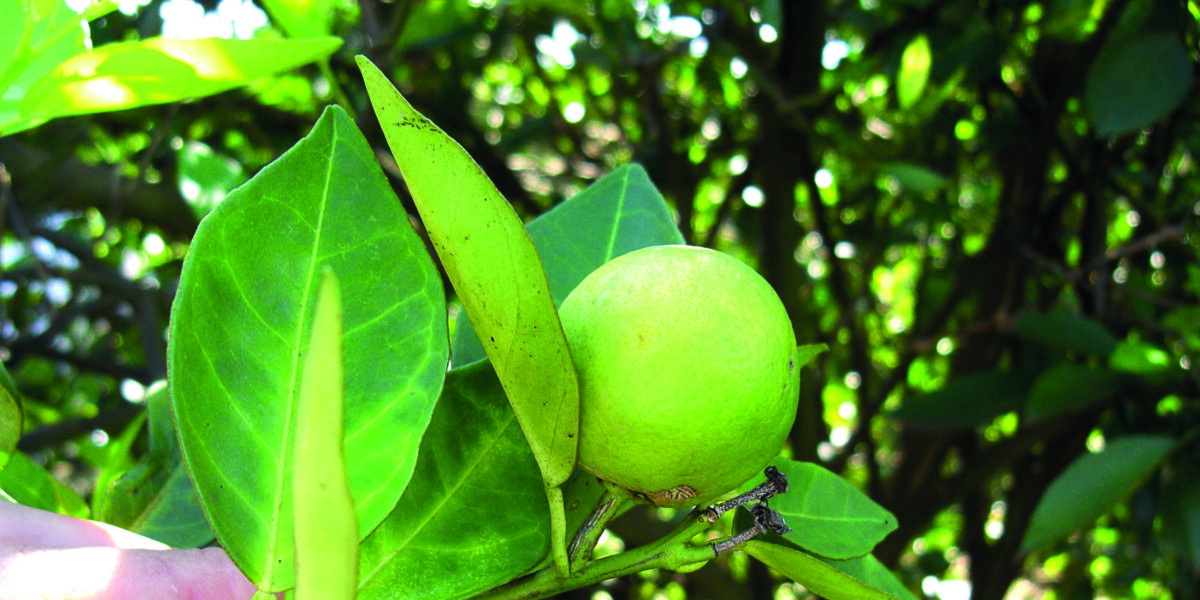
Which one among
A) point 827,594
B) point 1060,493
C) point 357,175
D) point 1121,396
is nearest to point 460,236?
point 357,175

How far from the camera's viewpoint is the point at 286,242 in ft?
1.40

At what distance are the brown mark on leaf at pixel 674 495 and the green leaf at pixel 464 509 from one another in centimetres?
6

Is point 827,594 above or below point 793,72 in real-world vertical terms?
above

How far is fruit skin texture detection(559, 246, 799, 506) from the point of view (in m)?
0.39

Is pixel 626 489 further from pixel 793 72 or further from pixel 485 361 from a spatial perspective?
pixel 793 72

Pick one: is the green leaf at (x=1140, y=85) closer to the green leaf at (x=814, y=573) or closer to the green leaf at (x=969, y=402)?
the green leaf at (x=969, y=402)

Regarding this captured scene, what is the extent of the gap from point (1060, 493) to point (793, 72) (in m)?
0.89

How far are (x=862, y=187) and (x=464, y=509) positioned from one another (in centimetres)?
178

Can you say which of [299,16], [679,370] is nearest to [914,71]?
[299,16]

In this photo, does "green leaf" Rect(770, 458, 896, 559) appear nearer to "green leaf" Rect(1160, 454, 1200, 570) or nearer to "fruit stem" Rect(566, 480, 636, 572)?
"fruit stem" Rect(566, 480, 636, 572)

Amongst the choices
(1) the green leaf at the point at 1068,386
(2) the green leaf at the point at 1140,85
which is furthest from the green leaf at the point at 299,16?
(1) the green leaf at the point at 1068,386

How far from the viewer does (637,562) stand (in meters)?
0.43

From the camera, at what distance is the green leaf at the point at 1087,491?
3.88 ft

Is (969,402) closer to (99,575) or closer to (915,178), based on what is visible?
(915,178)
